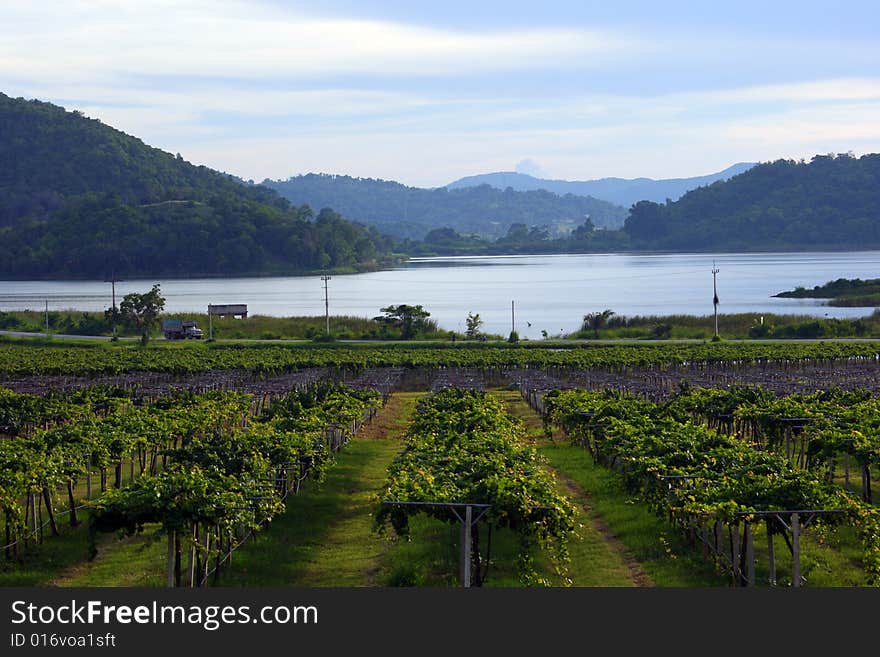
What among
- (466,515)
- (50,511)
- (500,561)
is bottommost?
(500,561)

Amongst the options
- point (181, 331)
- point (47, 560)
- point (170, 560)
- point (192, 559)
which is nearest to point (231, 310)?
point (181, 331)

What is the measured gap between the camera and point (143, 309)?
76.7 metres

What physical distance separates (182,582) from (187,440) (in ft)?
30.7

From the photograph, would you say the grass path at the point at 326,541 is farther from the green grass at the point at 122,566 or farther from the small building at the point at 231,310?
the small building at the point at 231,310

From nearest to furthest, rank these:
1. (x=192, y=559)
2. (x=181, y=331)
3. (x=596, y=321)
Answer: (x=192, y=559) < (x=181, y=331) < (x=596, y=321)

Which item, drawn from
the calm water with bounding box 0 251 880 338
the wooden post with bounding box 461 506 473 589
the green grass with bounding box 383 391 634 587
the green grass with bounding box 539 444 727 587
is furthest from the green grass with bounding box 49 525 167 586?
the calm water with bounding box 0 251 880 338

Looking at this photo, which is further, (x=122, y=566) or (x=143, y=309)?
(x=143, y=309)

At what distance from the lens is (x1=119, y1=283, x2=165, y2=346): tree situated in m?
76.1

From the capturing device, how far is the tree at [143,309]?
7612cm

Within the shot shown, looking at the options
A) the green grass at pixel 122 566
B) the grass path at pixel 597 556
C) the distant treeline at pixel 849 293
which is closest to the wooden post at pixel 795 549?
the grass path at pixel 597 556

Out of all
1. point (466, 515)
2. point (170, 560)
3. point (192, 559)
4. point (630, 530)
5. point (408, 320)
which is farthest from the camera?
point (408, 320)

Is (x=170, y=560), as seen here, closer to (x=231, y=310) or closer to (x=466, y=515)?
(x=466, y=515)

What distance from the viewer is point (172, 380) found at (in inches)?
1924

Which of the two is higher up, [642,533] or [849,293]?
[849,293]
